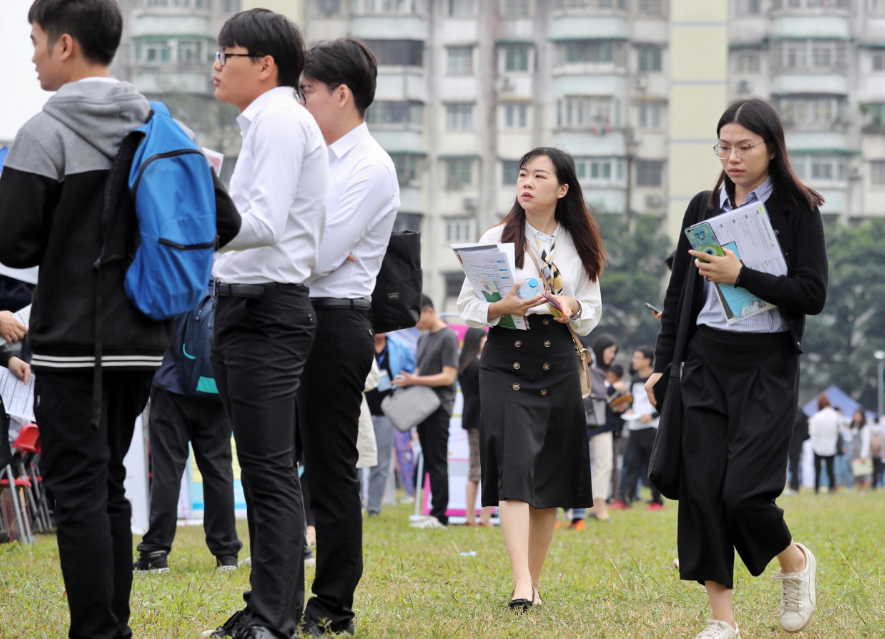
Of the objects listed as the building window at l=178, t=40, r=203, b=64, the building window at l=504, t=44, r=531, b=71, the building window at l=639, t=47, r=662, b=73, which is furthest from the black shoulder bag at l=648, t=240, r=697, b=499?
the building window at l=639, t=47, r=662, b=73

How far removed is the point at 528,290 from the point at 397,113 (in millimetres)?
63520

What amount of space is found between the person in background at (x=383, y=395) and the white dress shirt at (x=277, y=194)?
313 inches

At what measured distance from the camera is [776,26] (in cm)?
7012

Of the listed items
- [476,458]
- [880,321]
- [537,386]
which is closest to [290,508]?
[537,386]

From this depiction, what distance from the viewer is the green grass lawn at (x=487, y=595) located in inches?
188

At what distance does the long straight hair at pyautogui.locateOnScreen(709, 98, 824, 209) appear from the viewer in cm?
464

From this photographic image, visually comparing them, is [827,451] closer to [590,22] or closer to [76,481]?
[76,481]

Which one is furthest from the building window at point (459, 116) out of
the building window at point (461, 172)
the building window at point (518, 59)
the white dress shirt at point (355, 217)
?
the white dress shirt at point (355, 217)

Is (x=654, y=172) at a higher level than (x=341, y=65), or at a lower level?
lower

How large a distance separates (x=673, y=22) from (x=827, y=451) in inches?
2016

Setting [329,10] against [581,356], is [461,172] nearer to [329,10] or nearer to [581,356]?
[329,10]

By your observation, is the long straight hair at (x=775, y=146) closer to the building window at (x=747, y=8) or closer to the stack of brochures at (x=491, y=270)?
the stack of brochures at (x=491, y=270)

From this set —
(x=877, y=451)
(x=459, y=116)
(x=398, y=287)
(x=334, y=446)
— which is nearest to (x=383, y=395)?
(x=398, y=287)

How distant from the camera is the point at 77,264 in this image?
3.53 metres
